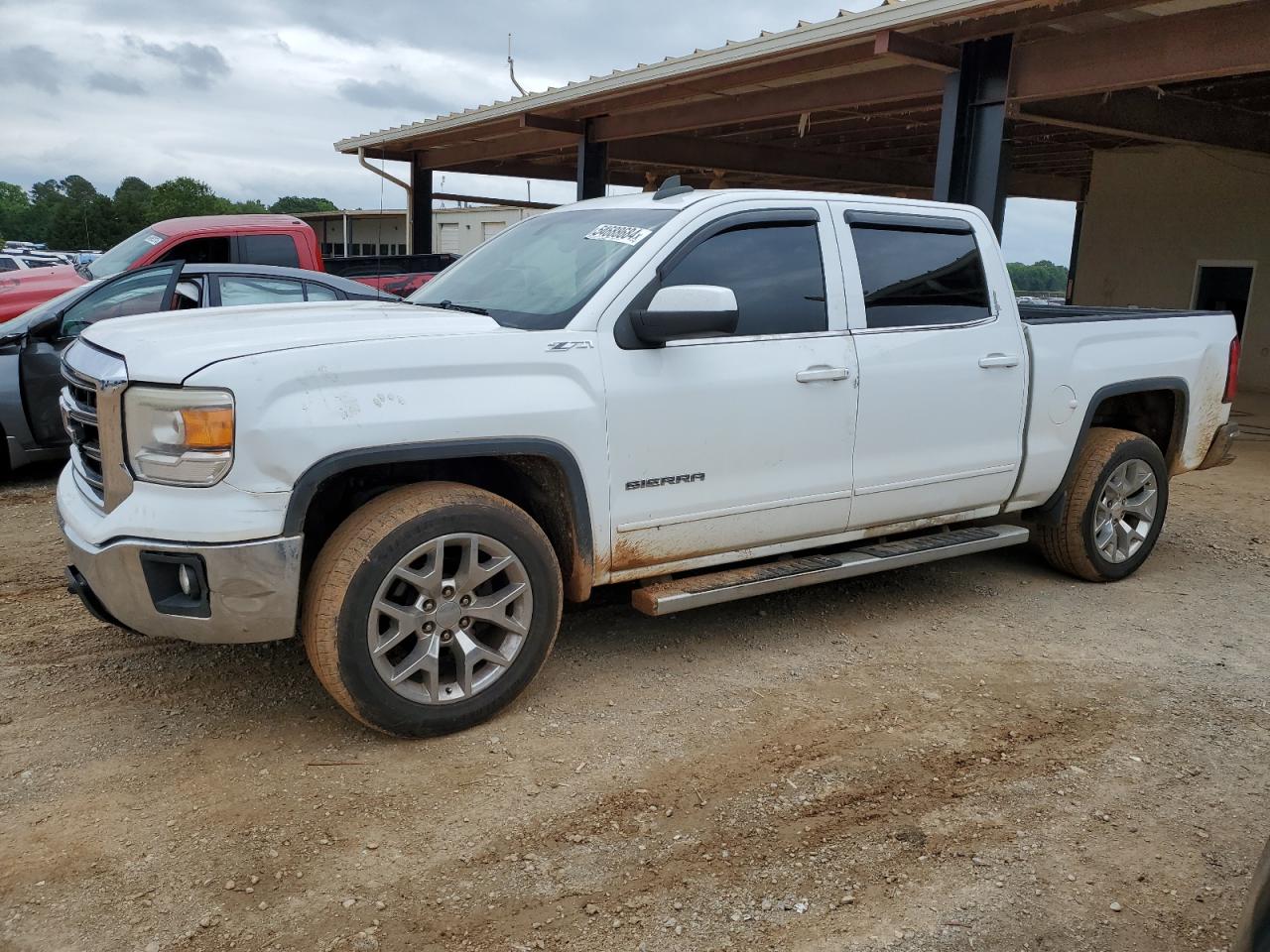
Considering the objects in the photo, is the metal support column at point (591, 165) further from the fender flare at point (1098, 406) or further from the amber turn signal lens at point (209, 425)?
the amber turn signal lens at point (209, 425)

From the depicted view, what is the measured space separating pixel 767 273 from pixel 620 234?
644 mm

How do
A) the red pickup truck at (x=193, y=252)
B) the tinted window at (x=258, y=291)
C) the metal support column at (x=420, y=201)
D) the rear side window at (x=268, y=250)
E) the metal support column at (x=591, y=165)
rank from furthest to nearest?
the metal support column at (x=420, y=201) < the metal support column at (x=591, y=165) < the rear side window at (x=268, y=250) < the red pickup truck at (x=193, y=252) < the tinted window at (x=258, y=291)

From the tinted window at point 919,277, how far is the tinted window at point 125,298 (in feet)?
17.6

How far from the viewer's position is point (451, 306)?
14.4ft

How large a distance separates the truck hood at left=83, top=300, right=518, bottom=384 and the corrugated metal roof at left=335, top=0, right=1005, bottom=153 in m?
5.77

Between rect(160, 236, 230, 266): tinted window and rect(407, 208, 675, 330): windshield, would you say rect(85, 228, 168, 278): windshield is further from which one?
rect(407, 208, 675, 330): windshield

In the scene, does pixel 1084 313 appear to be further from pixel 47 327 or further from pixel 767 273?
pixel 47 327

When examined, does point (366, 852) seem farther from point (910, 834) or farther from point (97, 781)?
point (910, 834)

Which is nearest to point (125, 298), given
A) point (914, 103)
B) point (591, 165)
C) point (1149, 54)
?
point (591, 165)

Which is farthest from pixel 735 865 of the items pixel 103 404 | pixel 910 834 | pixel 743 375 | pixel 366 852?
pixel 103 404

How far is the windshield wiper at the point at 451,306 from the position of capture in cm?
420

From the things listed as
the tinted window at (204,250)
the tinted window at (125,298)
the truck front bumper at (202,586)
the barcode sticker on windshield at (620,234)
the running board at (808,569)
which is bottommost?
the running board at (808,569)

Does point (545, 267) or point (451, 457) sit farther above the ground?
point (545, 267)

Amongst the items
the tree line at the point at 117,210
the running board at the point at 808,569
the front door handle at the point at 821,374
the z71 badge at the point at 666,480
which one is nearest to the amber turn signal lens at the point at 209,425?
the z71 badge at the point at 666,480
